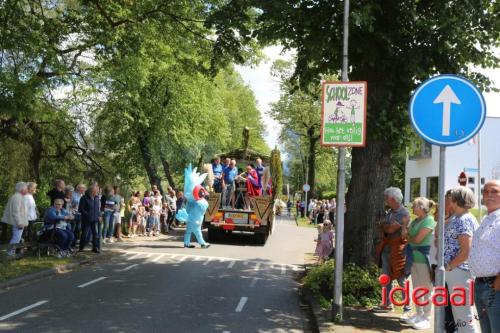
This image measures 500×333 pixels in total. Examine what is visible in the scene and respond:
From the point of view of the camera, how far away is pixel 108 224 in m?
17.6

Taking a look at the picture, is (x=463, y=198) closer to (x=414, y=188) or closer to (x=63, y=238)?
(x=63, y=238)

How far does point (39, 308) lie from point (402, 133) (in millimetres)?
6612

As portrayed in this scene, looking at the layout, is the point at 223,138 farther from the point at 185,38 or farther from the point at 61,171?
the point at 185,38

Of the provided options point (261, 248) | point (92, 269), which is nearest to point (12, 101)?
point (92, 269)

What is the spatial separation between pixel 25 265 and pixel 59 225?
2024mm

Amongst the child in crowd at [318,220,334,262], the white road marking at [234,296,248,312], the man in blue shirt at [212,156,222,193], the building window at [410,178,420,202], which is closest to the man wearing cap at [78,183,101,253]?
the man in blue shirt at [212,156,222,193]

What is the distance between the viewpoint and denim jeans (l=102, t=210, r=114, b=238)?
17.2 metres

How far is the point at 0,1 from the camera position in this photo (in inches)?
573

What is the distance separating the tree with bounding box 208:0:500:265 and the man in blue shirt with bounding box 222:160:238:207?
9.23 m

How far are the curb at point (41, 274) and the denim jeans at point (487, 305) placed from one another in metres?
8.01

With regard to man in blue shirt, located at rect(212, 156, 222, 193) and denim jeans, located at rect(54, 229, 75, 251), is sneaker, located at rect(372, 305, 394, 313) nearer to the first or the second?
denim jeans, located at rect(54, 229, 75, 251)

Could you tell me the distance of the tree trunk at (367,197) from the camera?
9742 mm

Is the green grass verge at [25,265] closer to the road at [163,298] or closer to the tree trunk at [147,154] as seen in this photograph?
the road at [163,298]

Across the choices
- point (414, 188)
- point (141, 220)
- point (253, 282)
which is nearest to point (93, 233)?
point (253, 282)
